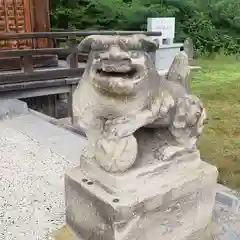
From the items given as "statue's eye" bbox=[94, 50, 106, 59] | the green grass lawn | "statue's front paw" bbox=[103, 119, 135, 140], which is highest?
"statue's eye" bbox=[94, 50, 106, 59]

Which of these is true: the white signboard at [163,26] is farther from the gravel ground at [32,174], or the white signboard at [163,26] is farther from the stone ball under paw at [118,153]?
the stone ball under paw at [118,153]

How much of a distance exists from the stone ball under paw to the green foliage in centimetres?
1183

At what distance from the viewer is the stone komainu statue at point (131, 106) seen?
1523 millimetres

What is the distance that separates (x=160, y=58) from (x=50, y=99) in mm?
4310

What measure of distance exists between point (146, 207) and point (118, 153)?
0.96ft

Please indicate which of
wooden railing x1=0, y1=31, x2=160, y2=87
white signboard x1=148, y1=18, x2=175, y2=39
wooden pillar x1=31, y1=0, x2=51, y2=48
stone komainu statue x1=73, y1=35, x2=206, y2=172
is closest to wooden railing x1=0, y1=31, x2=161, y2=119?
wooden railing x1=0, y1=31, x2=160, y2=87

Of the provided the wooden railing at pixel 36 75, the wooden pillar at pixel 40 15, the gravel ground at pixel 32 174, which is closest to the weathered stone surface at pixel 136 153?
the gravel ground at pixel 32 174

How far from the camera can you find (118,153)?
5.41 ft

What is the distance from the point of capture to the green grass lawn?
3938 millimetres

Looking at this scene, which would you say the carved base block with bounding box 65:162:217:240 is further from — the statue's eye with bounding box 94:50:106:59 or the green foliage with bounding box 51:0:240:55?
the green foliage with bounding box 51:0:240:55

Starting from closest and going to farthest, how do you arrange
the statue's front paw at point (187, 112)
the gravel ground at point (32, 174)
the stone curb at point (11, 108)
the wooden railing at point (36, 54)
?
the statue's front paw at point (187, 112), the gravel ground at point (32, 174), the stone curb at point (11, 108), the wooden railing at point (36, 54)

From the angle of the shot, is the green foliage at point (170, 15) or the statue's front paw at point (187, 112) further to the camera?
the green foliage at point (170, 15)

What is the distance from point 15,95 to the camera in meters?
5.04

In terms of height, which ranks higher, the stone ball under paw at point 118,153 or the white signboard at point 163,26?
the white signboard at point 163,26
